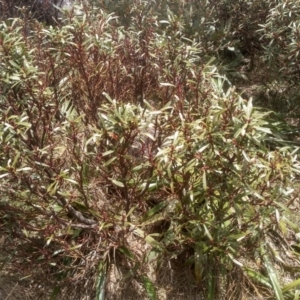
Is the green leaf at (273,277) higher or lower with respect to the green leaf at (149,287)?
higher

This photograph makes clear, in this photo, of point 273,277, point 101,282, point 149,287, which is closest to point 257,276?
point 273,277

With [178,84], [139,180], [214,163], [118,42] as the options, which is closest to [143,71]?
[118,42]

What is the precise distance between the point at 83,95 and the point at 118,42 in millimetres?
509

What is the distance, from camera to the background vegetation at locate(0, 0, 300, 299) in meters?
2.31

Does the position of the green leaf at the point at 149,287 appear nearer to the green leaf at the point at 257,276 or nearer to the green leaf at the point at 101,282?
the green leaf at the point at 101,282

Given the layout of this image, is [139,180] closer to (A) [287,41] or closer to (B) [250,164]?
(B) [250,164]

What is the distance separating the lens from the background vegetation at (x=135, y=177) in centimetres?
231

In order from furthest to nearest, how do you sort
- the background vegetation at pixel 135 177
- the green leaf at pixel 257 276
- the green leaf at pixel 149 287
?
the green leaf at pixel 257 276 → the green leaf at pixel 149 287 → the background vegetation at pixel 135 177

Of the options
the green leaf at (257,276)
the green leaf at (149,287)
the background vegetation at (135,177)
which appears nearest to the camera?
the background vegetation at (135,177)

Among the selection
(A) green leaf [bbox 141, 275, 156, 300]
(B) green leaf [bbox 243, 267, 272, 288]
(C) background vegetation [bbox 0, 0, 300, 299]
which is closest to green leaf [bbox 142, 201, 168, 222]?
(C) background vegetation [bbox 0, 0, 300, 299]

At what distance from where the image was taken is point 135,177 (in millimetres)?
2711

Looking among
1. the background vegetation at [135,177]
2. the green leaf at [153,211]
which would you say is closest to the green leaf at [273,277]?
the background vegetation at [135,177]

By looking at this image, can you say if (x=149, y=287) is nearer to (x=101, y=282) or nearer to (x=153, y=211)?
(x=101, y=282)

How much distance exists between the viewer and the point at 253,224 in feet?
8.43
